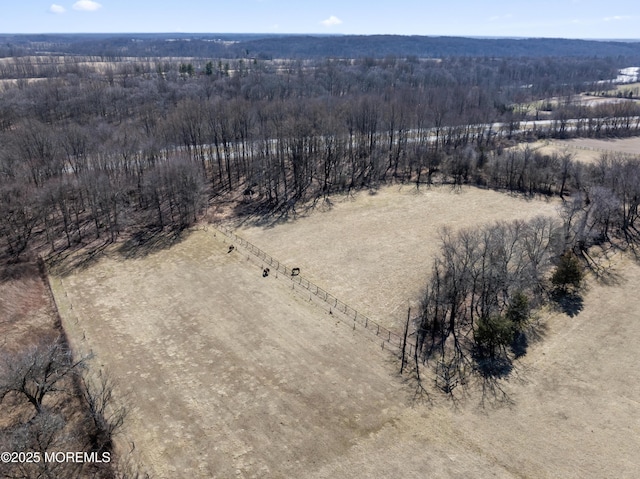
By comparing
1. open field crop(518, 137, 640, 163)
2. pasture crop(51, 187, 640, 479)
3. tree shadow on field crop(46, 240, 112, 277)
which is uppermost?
open field crop(518, 137, 640, 163)

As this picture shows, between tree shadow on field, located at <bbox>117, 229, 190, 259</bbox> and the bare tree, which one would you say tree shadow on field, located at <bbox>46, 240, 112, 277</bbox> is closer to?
tree shadow on field, located at <bbox>117, 229, 190, 259</bbox>

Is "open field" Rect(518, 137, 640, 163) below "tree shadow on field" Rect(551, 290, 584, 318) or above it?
above

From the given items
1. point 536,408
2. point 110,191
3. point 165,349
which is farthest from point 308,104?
point 536,408

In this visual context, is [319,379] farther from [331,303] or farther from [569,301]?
[569,301]

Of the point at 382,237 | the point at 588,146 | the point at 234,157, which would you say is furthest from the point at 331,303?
the point at 588,146

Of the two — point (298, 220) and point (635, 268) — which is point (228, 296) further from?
point (635, 268)

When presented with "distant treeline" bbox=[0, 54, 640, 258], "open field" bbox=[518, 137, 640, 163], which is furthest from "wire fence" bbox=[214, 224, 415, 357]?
"open field" bbox=[518, 137, 640, 163]
